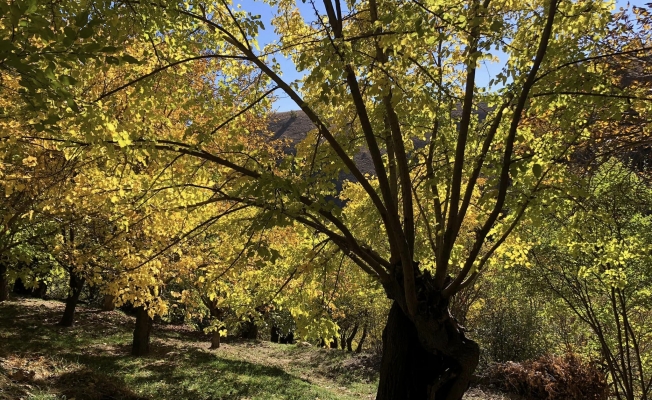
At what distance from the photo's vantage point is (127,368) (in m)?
9.29

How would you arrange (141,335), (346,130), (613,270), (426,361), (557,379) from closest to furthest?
(426,361) < (346,130) < (613,270) < (557,379) < (141,335)

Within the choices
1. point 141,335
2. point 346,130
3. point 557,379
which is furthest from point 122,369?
point 557,379

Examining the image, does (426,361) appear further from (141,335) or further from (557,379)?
(141,335)

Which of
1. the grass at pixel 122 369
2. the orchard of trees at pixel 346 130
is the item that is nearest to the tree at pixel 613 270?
the orchard of trees at pixel 346 130

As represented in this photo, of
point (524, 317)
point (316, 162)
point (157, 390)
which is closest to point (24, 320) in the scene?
point (157, 390)

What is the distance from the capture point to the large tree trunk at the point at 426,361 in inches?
150

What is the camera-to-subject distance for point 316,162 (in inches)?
183

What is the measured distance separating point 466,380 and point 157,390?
21.6ft

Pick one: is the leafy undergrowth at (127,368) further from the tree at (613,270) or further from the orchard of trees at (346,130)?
the tree at (613,270)

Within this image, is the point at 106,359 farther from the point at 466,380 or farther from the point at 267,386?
the point at 466,380

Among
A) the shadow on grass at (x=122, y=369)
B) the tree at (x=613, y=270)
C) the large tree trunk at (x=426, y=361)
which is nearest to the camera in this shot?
the large tree trunk at (x=426, y=361)

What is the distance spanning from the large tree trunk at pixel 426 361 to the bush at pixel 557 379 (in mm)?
7907

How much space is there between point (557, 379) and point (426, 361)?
27.1 feet

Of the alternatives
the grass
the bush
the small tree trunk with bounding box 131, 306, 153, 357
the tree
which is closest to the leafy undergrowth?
the grass
